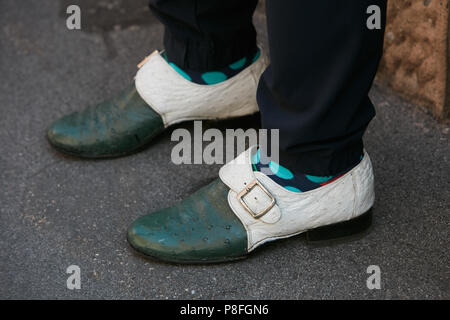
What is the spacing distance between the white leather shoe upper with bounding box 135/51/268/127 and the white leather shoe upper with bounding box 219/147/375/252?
0.94 feet

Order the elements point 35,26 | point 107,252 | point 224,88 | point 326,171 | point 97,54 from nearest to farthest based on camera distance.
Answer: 1. point 326,171
2. point 107,252
3. point 224,88
4. point 97,54
5. point 35,26

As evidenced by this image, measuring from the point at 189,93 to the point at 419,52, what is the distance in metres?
0.58

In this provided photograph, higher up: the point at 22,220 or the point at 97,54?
the point at 97,54

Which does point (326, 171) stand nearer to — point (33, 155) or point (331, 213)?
point (331, 213)

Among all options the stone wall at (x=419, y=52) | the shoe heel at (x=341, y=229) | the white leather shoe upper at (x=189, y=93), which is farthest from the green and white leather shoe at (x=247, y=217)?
the stone wall at (x=419, y=52)

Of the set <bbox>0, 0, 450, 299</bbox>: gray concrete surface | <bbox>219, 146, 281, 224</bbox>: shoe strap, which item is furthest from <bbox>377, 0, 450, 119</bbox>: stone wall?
<bbox>219, 146, 281, 224</bbox>: shoe strap

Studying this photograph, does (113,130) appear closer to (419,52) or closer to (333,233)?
(333,233)

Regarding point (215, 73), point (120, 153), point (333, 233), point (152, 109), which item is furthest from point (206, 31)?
point (333, 233)

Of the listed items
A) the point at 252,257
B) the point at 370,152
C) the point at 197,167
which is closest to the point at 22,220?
the point at 197,167

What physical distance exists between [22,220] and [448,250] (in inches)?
34.8

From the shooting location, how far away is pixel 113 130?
4.14 feet

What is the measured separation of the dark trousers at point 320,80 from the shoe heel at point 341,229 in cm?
13

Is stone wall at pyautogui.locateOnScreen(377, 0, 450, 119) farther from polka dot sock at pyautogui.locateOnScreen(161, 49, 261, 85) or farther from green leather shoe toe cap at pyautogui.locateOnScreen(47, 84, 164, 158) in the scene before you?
green leather shoe toe cap at pyautogui.locateOnScreen(47, 84, 164, 158)
